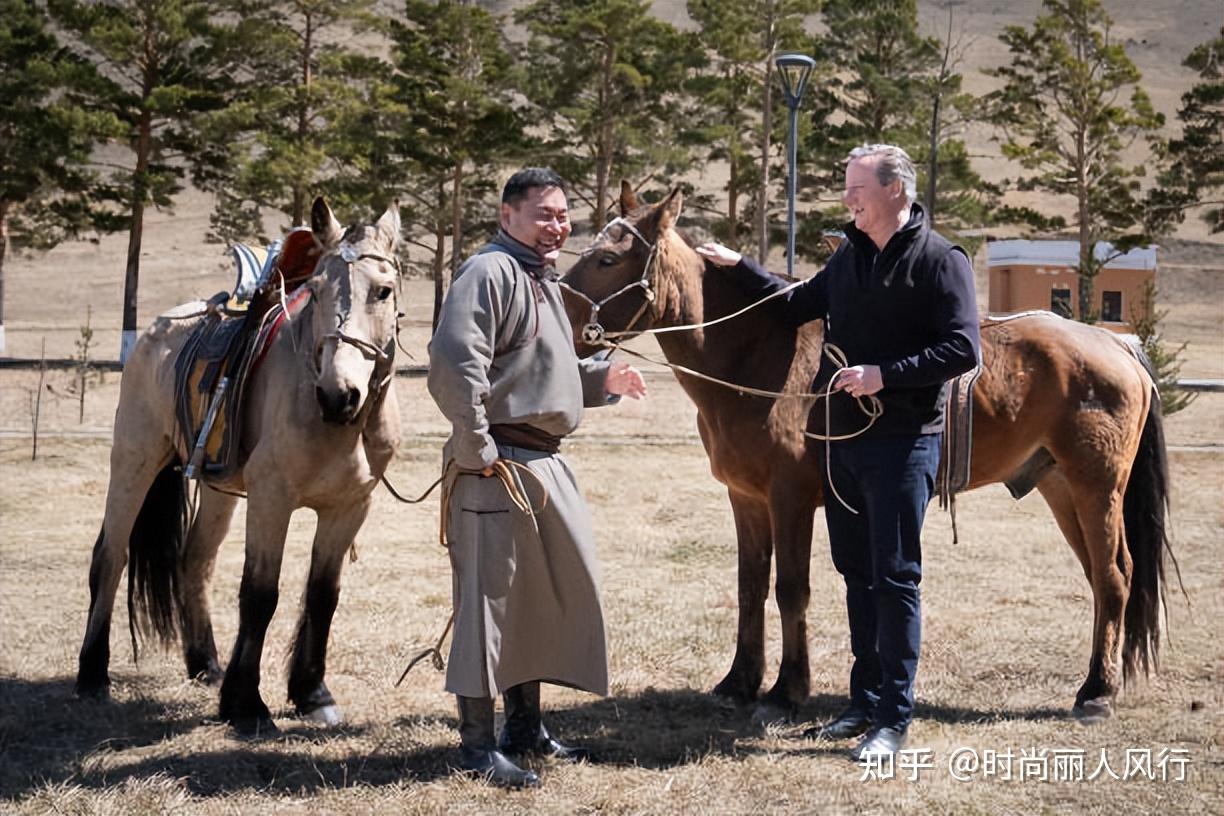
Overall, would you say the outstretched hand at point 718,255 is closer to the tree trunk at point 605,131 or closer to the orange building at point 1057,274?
the tree trunk at point 605,131

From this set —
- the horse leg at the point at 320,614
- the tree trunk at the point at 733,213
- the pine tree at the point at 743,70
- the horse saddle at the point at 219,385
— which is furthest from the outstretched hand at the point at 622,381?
the tree trunk at the point at 733,213

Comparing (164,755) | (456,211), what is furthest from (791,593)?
(456,211)

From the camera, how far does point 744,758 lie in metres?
4.78

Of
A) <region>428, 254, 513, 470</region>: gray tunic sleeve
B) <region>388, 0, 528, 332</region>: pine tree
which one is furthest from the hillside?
<region>428, 254, 513, 470</region>: gray tunic sleeve

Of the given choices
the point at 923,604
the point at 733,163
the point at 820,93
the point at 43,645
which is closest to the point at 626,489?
the point at 923,604

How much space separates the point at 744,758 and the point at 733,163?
3575 cm

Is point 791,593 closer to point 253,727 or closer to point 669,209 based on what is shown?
point 669,209

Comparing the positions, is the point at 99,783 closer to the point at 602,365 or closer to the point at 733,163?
the point at 602,365

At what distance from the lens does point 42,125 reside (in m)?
29.7

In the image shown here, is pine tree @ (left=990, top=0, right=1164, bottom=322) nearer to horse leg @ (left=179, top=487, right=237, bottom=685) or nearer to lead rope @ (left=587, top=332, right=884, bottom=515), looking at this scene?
lead rope @ (left=587, top=332, right=884, bottom=515)

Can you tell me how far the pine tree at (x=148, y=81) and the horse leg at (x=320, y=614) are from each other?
26.5 metres

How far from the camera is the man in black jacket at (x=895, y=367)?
14.8 ft

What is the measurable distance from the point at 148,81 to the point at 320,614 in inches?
1167

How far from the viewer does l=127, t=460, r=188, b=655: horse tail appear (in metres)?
5.91
